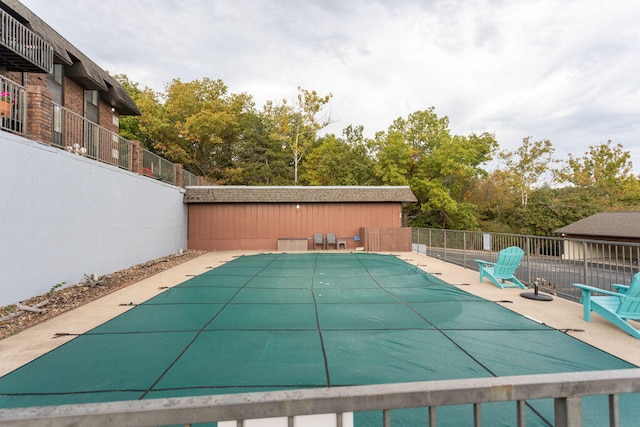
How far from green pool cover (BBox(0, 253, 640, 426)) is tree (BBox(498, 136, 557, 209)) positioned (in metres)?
33.3

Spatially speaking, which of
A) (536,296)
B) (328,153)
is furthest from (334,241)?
(328,153)

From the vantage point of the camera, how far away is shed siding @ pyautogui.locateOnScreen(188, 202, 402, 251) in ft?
50.1

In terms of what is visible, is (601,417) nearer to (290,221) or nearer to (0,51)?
(0,51)

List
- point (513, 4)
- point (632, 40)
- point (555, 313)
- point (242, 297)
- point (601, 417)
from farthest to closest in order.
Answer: point (632, 40) < point (513, 4) < point (242, 297) < point (555, 313) < point (601, 417)

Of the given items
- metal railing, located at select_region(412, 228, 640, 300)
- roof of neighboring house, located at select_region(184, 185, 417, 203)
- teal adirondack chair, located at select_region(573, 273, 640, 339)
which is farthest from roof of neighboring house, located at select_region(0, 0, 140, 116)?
metal railing, located at select_region(412, 228, 640, 300)

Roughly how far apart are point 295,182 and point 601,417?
25475mm

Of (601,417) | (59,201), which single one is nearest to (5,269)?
(59,201)

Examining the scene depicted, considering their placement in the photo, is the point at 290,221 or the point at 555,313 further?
the point at 290,221

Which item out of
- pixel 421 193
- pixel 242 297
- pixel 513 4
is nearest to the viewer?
pixel 242 297

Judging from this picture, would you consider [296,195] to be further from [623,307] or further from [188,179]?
[623,307]

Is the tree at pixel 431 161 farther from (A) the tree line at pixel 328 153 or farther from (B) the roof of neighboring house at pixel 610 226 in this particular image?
(B) the roof of neighboring house at pixel 610 226

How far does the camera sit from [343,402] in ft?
3.10

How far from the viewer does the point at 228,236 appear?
15.4 m

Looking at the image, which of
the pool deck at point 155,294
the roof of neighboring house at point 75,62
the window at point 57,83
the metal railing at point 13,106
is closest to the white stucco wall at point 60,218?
the metal railing at point 13,106
